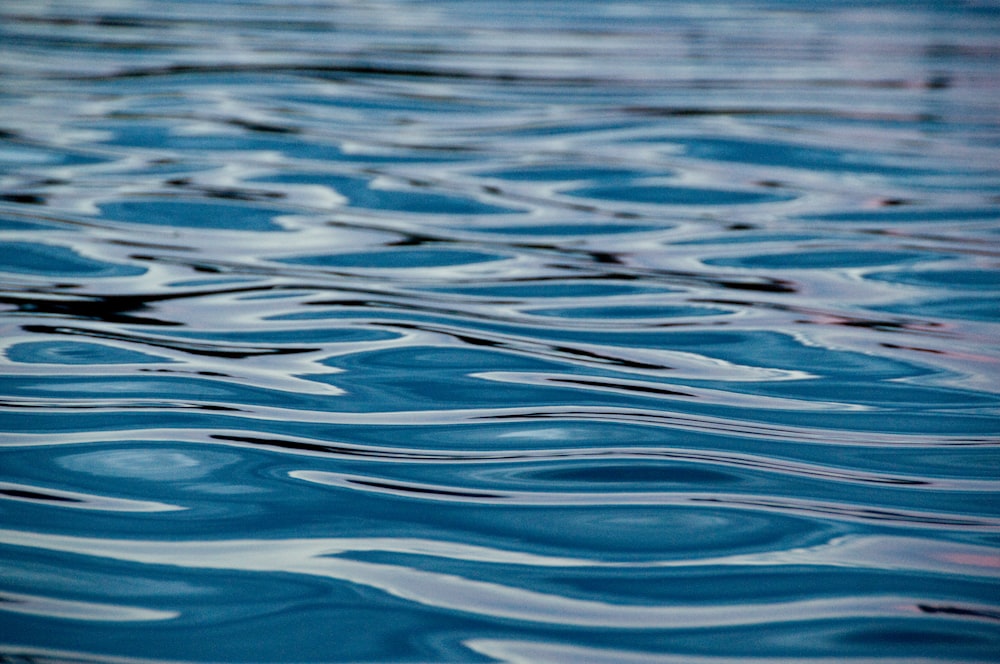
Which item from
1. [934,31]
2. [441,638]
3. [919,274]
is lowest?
[441,638]

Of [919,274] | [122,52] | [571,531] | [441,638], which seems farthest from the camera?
[122,52]

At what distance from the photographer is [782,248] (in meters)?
2.84

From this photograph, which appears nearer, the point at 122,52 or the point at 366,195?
the point at 366,195

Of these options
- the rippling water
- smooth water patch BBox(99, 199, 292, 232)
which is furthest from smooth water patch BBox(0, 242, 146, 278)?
smooth water patch BBox(99, 199, 292, 232)

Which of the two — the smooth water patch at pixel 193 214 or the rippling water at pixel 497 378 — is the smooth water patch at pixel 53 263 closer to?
the rippling water at pixel 497 378

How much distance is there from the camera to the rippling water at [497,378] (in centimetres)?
127

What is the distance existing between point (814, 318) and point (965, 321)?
12.3 inches

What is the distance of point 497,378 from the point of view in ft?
6.63

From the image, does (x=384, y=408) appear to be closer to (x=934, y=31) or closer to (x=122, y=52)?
(x=122, y=52)

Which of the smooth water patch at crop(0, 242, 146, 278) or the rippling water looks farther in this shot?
the smooth water patch at crop(0, 242, 146, 278)

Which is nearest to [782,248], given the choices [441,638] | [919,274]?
[919,274]

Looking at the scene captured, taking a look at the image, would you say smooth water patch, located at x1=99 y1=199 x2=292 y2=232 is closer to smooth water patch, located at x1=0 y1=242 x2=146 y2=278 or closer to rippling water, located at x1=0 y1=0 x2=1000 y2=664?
rippling water, located at x1=0 y1=0 x2=1000 y2=664

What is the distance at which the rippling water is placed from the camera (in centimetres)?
127

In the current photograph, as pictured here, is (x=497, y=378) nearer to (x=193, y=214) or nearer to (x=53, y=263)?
(x=53, y=263)
